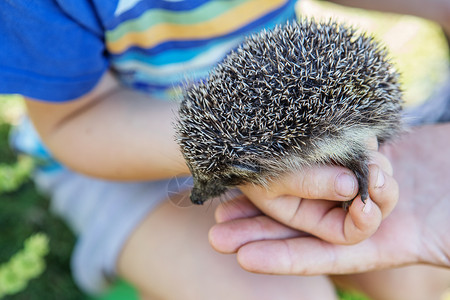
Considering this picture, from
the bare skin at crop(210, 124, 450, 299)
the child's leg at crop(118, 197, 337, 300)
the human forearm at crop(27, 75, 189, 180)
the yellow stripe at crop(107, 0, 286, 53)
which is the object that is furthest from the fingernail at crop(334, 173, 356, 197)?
the yellow stripe at crop(107, 0, 286, 53)

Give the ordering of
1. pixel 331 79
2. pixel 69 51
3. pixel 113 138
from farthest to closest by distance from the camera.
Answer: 1. pixel 113 138
2. pixel 69 51
3. pixel 331 79

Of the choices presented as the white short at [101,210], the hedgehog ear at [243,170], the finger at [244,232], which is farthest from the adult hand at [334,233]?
the white short at [101,210]

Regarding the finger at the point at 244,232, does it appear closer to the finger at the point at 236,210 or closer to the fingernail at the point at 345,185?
the finger at the point at 236,210

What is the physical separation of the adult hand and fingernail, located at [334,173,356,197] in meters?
0.08

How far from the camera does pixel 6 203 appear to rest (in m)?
4.30

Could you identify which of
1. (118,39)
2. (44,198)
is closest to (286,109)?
(118,39)

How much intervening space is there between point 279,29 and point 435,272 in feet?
6.80

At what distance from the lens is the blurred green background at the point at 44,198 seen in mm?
3889

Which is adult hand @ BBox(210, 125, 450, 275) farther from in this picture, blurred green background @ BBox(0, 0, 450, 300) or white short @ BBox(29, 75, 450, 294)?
blurred green background @ BBox(0, 0, 450, 300)

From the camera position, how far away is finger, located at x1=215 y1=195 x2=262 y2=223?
2.44 m

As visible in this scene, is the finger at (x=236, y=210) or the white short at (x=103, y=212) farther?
the white short at (x=103, y=212)

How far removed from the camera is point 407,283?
299 cm

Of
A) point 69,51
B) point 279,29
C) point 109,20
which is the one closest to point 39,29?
point 69,51

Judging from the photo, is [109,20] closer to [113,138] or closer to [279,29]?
[113,138]
